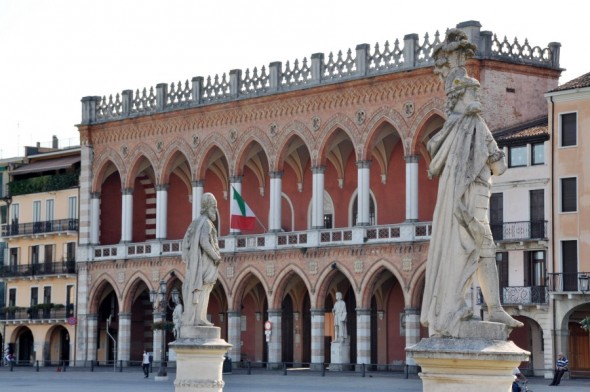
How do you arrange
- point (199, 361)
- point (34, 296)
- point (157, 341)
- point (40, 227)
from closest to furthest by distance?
point (199, 361)
point (157, 341)
point (40, 227)
point (34, 296)

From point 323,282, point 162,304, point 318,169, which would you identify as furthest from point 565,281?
point 162,304

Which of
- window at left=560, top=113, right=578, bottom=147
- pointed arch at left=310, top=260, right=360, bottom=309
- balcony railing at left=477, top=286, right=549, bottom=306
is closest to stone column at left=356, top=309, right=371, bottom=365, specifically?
pointed arch at left=310, top=260, right=360, bottom=309

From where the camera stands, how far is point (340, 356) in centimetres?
5484

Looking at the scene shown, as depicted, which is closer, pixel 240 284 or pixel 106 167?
pixel 240 284

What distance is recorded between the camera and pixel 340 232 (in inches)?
2180

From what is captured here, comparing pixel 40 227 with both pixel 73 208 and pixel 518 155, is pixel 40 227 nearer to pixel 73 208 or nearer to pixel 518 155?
pixel 73 208

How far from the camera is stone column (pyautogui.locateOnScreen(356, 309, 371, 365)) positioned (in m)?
53.8

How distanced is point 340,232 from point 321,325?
12.6 ft

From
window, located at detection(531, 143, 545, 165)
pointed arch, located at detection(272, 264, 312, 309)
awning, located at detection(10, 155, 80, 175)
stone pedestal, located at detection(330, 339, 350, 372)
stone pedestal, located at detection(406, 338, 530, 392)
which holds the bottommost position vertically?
stone pedestal, located at detection(330, 339, 350, 372)

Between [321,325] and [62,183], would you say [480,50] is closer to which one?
[321,325]

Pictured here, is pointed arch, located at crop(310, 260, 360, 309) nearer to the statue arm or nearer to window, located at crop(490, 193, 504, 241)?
window, located at crop(490, 193, 504, 241)

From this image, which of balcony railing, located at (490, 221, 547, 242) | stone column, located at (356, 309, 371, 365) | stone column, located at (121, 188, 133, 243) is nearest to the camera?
balcony railing, located at (490, 221, 547, 242)

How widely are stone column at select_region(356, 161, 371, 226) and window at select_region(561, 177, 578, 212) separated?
8910mm

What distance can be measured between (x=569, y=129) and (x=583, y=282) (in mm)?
5453
